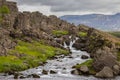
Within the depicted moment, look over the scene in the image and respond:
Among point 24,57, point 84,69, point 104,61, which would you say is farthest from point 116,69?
point 24,57

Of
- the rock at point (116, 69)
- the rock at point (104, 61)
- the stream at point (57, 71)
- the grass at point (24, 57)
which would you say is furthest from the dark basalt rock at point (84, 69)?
the grass at point (24, 57)

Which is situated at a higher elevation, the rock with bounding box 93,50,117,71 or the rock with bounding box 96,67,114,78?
the rock with bounding box 93,50,117,71

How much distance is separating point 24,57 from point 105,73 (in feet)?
154

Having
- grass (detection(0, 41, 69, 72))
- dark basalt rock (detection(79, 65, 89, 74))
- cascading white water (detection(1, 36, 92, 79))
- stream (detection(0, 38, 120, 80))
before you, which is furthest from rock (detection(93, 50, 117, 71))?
grass (detection(0, 41, 69, 72))

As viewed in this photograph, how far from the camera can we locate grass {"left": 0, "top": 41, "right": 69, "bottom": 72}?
142 m

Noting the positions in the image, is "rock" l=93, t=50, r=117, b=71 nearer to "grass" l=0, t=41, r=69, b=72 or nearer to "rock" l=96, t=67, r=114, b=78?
"rock" l=96, t=67, r=114, b=78

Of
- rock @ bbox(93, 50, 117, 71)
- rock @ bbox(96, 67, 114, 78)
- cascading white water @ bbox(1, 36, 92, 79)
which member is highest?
rock @ bbox(93, 50, 117, 71)

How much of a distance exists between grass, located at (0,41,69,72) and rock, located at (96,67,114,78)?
3585cm

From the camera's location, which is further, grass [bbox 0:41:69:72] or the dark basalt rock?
grass [bbox 0:41:69:72]

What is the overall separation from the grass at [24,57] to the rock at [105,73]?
3585 centimetres

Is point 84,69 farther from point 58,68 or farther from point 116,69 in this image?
point 58,68

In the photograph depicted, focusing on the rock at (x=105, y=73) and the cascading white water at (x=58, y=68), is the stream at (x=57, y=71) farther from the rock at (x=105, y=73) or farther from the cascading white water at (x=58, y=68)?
the rock at (x=105, y=73)

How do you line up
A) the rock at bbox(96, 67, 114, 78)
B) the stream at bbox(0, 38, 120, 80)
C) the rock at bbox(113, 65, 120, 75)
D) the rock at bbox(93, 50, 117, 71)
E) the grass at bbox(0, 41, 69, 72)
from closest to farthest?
the stream at bbox(0, 38, 120, 80)
the rock at bbox(96, 67, 114, 78)
the rock at bbox(113, 65, 120, 75)
the rock at bbox(93, 50, 117, 71)
the grass at bbox(0, 41, 69, 72)

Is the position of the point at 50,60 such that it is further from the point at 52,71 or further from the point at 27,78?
the point at 27,78
